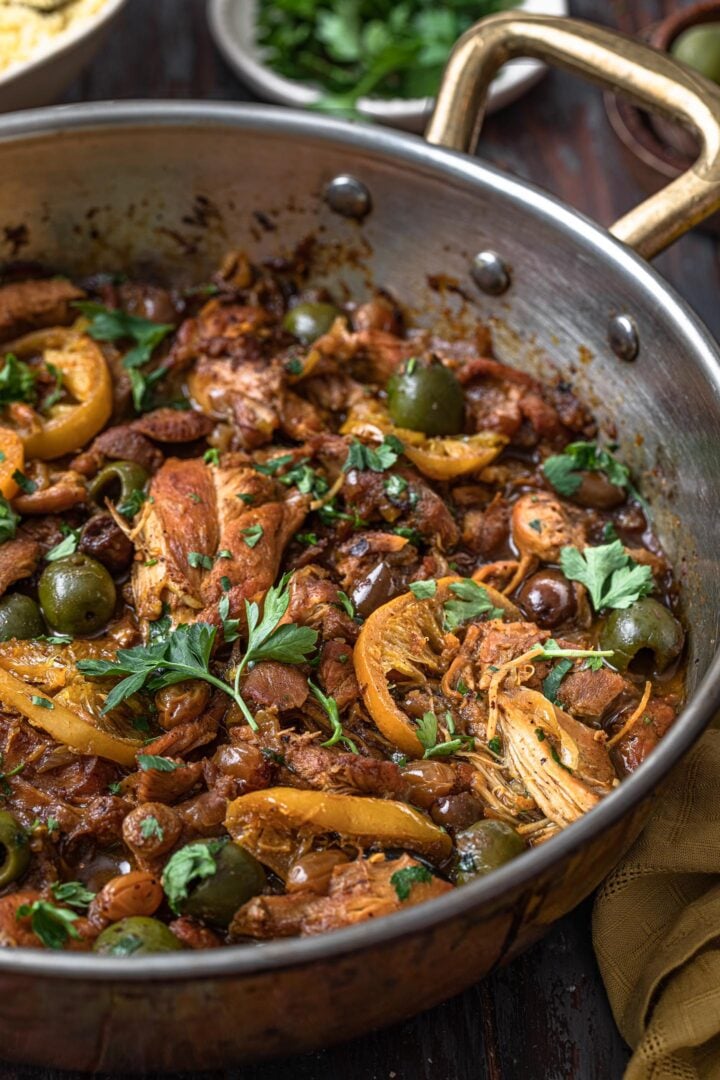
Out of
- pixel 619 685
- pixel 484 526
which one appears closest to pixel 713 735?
pixel 619 685

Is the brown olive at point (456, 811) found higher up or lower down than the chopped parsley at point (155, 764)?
higher up

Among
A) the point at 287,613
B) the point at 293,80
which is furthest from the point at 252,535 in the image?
the point at 293,80

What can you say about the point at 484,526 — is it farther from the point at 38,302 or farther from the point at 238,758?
the point at 38,302

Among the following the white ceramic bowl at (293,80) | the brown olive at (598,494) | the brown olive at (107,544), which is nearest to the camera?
the brown olive at (107,544)

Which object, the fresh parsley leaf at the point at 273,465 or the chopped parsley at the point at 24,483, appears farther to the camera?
the fresh parsley leaf at the point at 273,465

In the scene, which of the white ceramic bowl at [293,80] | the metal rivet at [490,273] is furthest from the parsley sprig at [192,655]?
the white ceramic bowl at [293,80]

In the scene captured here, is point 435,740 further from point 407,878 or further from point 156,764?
point 156,764

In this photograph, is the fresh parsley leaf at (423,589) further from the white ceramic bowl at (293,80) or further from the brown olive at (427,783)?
the white ceramic bowl at (293,80)

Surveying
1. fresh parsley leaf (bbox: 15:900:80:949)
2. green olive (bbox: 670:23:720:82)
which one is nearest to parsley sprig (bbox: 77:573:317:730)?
fresh parsley leaf (bbox: 15:900:80:949)

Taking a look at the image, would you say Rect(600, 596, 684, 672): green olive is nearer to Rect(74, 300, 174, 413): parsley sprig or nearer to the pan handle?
the pan handle
